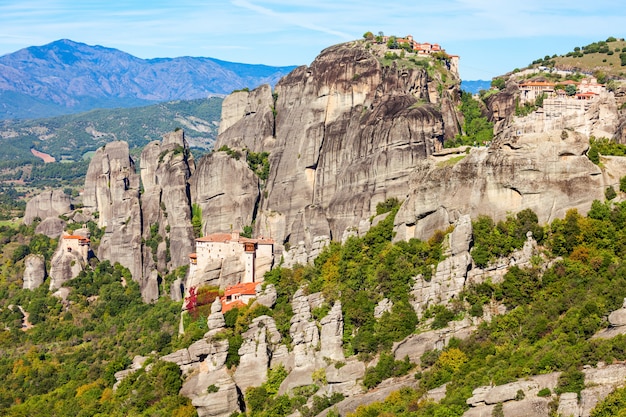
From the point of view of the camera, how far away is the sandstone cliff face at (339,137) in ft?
273

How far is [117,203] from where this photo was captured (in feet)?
381

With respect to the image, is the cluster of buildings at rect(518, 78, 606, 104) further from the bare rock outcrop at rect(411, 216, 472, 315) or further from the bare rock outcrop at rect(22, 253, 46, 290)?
the bare rock outcrop at rect(22, 253, 46, 290)

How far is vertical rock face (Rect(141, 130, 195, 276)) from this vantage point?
337 ft

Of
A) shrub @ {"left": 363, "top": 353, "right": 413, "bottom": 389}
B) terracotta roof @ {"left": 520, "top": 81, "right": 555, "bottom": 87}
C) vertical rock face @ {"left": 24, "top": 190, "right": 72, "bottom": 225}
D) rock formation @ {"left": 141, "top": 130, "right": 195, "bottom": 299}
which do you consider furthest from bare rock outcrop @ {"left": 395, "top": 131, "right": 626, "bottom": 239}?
vertical rock face @ {"left": 24, "top": 190, "right": 72, "bottom": 225}

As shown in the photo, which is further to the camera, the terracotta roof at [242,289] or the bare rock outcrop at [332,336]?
the terracotta roof at [242,289]

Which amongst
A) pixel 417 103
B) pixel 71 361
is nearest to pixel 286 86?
pixel 417 103

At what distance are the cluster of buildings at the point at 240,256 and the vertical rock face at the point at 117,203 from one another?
2242cm

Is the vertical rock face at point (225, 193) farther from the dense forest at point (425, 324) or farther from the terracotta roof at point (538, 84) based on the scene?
the terracotta roof at point (538, 84)

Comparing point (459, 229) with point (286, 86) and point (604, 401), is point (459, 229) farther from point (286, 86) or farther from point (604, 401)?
point (286, 86)

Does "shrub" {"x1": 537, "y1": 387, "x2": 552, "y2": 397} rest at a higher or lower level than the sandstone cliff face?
lower

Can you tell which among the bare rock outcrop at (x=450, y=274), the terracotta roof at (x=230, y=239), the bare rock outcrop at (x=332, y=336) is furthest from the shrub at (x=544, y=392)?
the terracotta roof at (x=230, y=239)

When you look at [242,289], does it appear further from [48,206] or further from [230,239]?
[48,206]

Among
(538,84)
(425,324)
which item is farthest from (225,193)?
(425,324)

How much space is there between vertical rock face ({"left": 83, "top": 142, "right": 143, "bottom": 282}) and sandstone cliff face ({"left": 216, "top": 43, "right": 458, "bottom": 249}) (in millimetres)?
15968
